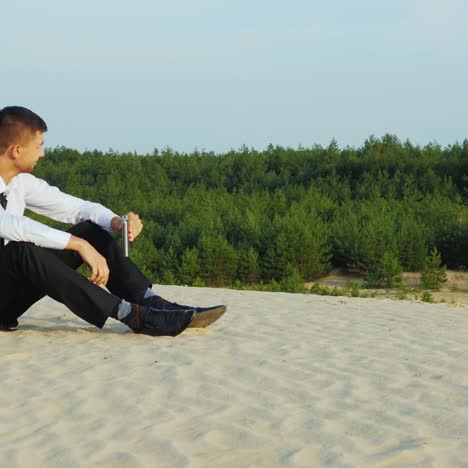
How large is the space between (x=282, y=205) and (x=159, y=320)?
1237cm

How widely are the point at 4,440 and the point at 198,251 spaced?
34.7ft

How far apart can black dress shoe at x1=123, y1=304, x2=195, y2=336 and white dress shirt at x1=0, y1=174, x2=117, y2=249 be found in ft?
2.05

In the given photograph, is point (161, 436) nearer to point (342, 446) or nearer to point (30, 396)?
point (342, 446)

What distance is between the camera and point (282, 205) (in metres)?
18.5

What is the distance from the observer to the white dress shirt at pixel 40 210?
5605 millimetres

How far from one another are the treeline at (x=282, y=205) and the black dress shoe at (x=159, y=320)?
705 centimetres

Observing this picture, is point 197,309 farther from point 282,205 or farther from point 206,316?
point 282,205

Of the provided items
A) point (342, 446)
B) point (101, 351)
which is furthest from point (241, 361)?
point (342, 446)

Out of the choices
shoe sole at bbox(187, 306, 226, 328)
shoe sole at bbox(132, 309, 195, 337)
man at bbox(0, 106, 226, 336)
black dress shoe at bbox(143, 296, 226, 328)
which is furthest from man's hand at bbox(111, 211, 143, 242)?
shoe sole at bbox(187, 306, 226, 328)

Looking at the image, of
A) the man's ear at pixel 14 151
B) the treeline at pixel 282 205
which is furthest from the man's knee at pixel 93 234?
the treeline at pixel 282 205

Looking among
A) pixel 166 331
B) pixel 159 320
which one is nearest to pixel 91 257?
pixel 159 320

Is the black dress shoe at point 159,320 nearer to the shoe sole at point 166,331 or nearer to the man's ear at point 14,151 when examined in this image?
the shoe sole at point 166,331

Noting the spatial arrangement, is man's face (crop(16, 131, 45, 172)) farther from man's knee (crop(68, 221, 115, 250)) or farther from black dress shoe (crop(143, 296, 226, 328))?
black dress shoe (crop(143, 296, 226, 328))

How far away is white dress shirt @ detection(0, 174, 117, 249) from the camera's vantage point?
561 centimetres
